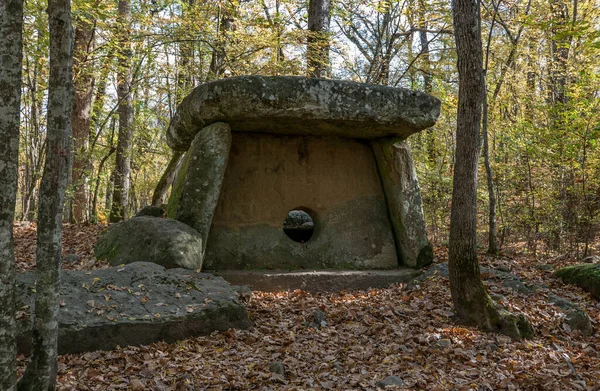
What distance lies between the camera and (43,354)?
2734mm

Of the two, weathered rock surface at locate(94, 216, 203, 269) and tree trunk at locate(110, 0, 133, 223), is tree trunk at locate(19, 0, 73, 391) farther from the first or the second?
tree trunk at locate(110, 0, 133, 223)

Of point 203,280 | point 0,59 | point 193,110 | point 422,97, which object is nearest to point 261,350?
point 203,280

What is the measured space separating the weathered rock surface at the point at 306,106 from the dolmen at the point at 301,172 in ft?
0.04

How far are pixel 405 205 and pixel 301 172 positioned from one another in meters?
1.64

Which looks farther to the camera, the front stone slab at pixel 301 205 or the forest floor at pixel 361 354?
the front stone slab at pixel 301 205

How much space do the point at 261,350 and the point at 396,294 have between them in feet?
7.61

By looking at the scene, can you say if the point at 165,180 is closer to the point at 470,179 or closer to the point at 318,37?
the point at 318,37

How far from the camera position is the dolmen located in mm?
6098

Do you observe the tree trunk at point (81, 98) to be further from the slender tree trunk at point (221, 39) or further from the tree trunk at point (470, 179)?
the tree trunk at point (470, 179)

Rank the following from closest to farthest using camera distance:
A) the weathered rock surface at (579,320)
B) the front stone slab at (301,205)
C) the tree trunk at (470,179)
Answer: the tree trunk at (470,179) → the weathered rock surface at (579,320) → the front stone slab at (301,205)

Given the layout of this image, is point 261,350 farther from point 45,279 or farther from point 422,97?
point 422,97

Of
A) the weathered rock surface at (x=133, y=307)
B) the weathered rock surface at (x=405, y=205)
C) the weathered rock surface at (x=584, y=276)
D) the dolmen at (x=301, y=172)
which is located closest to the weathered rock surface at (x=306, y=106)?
the dolmen at (x=301, y=172)

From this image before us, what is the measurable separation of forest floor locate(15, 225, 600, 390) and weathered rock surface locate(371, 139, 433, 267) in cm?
129

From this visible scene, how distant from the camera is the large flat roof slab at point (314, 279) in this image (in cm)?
612
